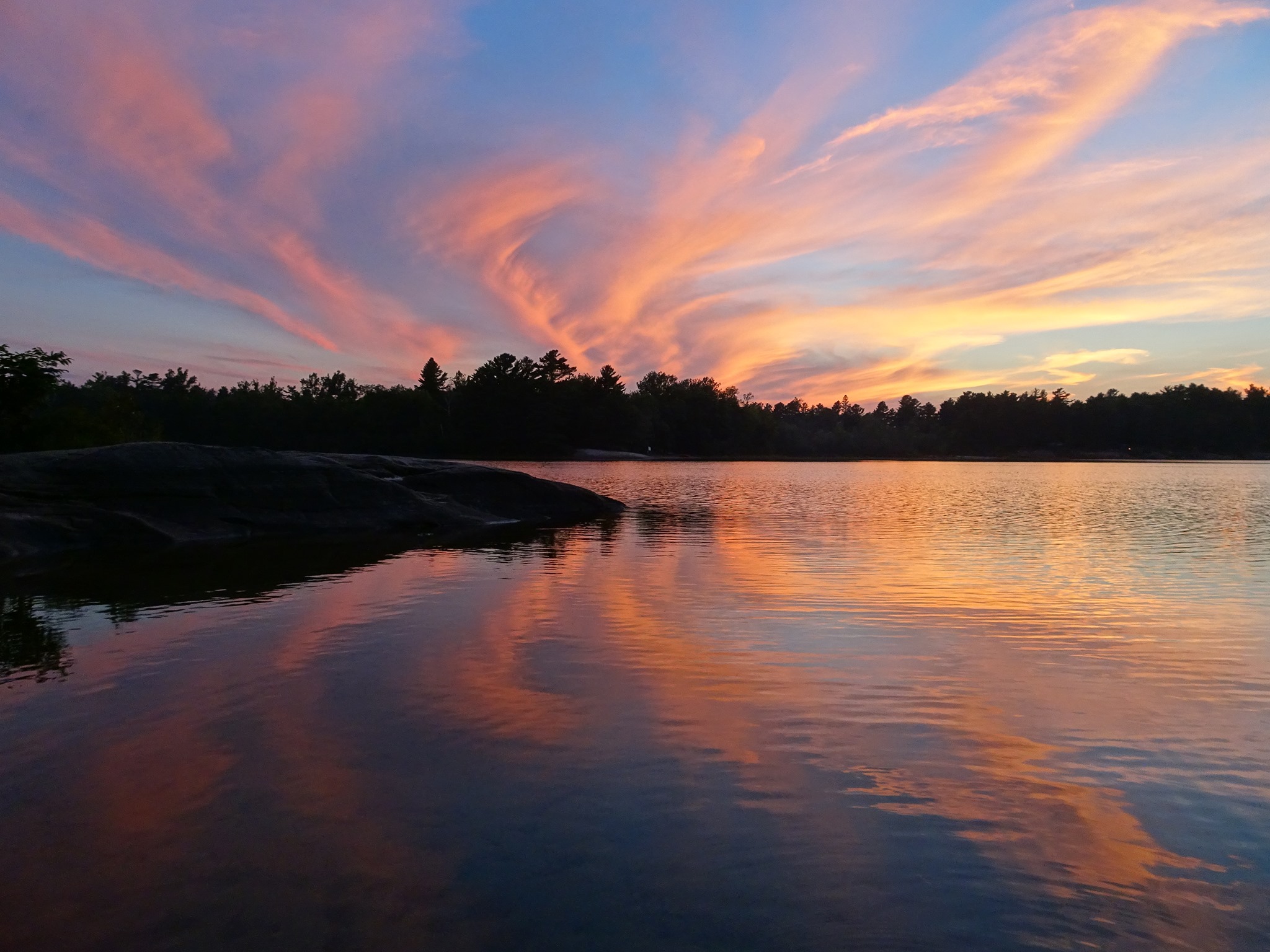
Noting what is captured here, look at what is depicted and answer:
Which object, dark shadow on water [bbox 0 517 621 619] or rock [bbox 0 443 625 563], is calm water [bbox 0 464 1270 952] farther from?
rock [bbox 0 443 625 563]

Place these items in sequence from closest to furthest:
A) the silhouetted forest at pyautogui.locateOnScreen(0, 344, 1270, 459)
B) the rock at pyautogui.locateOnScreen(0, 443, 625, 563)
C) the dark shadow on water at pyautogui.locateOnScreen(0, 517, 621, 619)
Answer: the dark shadow on water at pyautogui.locateOnScreen(0, 517, 621, 619) → the rock at pyautogui.locateOnScreen(0, 443, 625, 563) → the silhouetted forest at pyautogui.locateOnScreen(0, 344, 1270, 459)

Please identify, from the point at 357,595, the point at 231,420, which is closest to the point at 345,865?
the point at 357,595

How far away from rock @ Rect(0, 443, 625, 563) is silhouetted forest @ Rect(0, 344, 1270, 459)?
235 feet

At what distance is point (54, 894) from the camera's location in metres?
3.41

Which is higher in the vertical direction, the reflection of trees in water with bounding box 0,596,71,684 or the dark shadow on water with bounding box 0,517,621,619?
the dark shadow on water with bounding box 0,517,621,619

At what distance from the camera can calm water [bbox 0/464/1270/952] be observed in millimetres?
3352

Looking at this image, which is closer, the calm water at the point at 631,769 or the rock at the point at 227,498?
the calm water at the point at 631,769

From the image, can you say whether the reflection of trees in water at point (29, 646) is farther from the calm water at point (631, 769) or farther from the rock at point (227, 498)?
the rock at point (227, 498)

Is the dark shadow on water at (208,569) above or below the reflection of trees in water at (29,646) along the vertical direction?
above

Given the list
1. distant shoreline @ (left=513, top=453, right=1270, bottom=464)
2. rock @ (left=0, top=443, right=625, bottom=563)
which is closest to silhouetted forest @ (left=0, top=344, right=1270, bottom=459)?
distant shoreline @ (left=513, top=453, right=1270, bottom=464)

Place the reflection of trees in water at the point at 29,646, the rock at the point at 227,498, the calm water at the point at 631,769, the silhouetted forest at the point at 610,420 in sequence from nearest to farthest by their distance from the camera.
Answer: the calm water at the point at 631,769 → the reflection of trees in water at the point at 29,646 → the rock at the point at 227,498 → the silhouetted forest at the point at 610,420

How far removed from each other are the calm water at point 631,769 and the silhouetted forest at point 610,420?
84.9m

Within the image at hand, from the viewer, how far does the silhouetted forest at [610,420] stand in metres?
103

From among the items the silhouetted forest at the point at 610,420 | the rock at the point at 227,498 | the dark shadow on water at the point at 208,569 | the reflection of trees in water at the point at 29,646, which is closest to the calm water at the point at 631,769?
the reflection of trees in water at the point at 29,646
